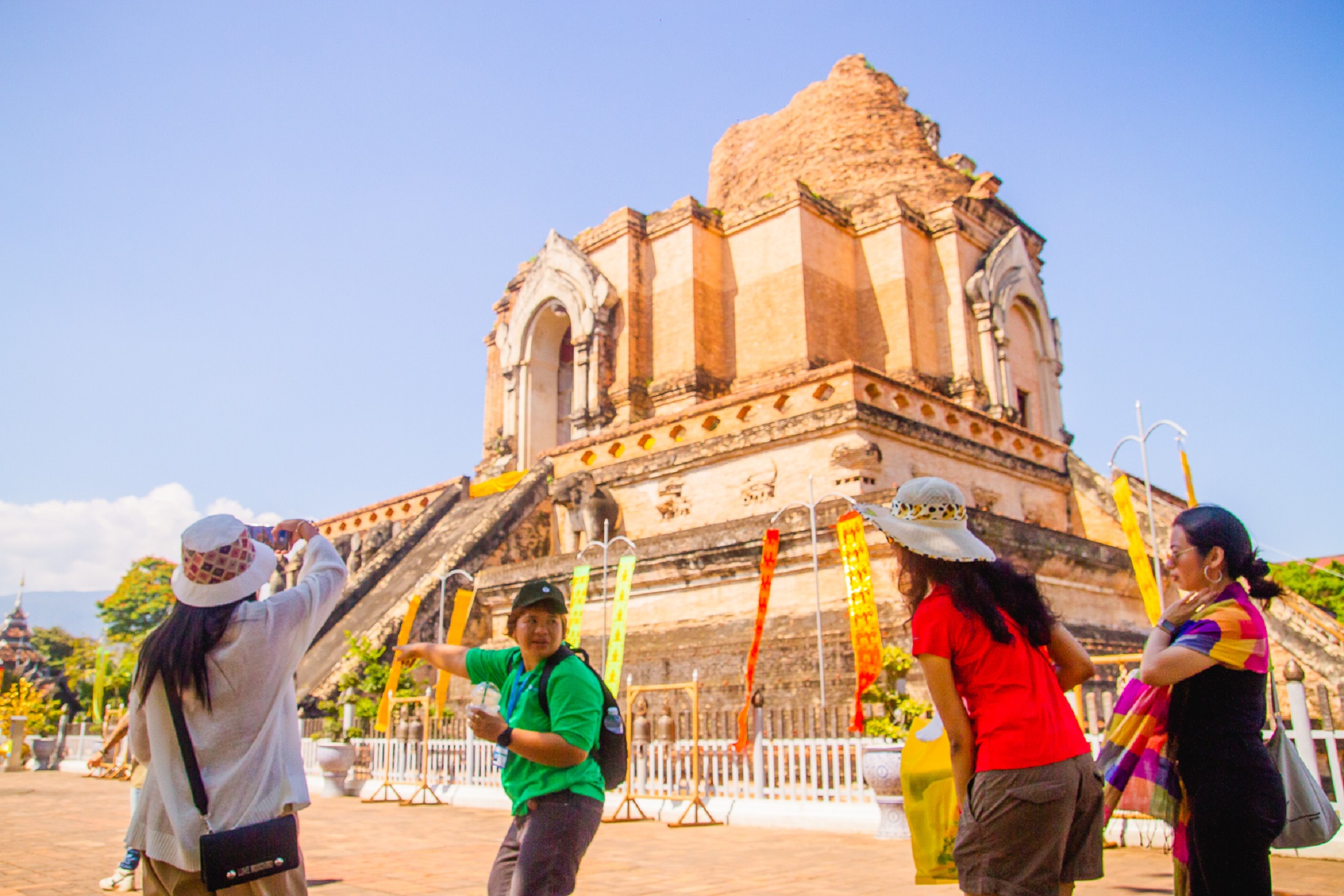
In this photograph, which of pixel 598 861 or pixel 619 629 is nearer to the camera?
pixel 598 861

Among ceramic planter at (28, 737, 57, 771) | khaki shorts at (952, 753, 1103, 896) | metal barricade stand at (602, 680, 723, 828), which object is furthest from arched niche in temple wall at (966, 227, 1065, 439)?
ceramic planter at (28, 737, 57, 771)

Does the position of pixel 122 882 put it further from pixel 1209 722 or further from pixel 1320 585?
pixel 1320 585

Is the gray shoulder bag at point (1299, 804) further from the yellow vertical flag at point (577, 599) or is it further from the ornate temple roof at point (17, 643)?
the ornate temple roof at point (17, 643)

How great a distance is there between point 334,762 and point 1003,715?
12.5 meters

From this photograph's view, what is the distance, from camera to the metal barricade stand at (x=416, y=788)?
1248 centimetres

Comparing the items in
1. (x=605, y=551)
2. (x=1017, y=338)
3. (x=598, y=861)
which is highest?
(x=1017, y=338)

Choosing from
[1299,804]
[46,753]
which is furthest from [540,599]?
[46,753]

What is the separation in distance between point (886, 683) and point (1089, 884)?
479 centimetres

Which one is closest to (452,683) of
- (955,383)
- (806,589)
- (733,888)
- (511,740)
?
(806,589)

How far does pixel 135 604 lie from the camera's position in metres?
43.4

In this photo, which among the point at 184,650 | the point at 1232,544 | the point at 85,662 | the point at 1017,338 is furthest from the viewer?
the point at 85,662

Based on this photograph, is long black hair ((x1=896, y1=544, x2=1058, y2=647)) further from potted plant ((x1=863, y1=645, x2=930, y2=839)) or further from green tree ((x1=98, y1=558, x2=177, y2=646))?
green tree ((x1=98, y1=558, x2=177, y2=646))

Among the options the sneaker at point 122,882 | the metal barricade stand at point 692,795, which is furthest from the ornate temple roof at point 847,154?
the sneaker at point 122,882

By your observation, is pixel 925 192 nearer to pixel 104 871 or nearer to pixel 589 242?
pixel 589 242
